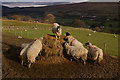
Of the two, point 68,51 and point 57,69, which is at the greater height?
point 68,51

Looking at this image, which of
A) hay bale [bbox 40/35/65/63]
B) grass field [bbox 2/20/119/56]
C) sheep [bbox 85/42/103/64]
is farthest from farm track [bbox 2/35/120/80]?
grass field [bbox 2/20/119/56]

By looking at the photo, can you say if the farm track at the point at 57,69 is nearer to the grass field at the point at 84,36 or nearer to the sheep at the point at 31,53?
the sheep at the point at 31,53

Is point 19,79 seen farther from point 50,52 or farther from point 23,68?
point 50,52

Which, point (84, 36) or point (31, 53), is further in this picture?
point (84, 36)

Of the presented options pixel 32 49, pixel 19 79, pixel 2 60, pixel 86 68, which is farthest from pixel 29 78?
pixel 86 68

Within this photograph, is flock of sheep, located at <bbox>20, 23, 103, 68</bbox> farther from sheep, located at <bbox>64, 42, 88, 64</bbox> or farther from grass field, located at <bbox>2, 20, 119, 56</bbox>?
grass field, located at <bbox>2, 20, 119, 56</bbox>

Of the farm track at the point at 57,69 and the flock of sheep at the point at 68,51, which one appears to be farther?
the flock of sheep at the point at 68,51

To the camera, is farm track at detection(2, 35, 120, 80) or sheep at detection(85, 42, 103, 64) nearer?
farm track at detection(2, 35, 120, 80)

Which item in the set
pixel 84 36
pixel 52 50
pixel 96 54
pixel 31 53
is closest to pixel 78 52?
pixel 96 54

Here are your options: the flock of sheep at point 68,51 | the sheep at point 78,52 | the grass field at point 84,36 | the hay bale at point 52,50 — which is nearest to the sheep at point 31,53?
the flock of sheep at point 68,51

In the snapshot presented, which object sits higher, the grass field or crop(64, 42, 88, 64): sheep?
the grass field

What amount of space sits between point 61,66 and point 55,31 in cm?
361

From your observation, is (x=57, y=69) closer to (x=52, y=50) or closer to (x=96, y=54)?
(x=52, y=50)

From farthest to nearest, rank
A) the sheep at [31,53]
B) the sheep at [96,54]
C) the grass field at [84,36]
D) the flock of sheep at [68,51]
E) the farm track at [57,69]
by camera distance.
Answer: the grass field at [84,36] → the sheep at [96,54] → the flock of sheep at [68,51] → the sheep at [31,53] → the farm track at [57,69]
